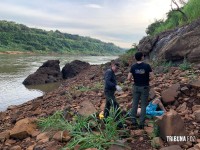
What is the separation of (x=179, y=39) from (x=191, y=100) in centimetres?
477

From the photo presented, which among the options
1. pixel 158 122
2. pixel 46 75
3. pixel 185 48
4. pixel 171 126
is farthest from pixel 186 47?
pixel 46 75

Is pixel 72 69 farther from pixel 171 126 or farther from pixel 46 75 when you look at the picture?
pixel 171 126

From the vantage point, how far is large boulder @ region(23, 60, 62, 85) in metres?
23.8

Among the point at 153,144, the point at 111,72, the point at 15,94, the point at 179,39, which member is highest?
the point at 179,39

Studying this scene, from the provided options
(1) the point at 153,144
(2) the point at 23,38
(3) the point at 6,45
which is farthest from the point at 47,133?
(2) the point at 23,38

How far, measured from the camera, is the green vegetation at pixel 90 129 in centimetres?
627

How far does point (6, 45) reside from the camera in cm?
7356

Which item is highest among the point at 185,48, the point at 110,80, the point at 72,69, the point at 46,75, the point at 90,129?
the point at 185,48

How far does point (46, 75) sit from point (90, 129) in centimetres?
1902

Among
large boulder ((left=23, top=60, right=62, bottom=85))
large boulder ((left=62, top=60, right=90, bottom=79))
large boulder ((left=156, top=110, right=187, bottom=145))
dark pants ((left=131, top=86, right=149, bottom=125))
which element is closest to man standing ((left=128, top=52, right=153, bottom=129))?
dark pants ((left=131, top=86, right=149, bottom=125))

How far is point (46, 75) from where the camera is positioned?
25.5 m

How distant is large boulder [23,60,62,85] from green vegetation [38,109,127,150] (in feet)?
52.5

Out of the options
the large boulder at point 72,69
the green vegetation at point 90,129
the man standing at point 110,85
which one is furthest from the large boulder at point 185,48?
the large boulder at point 72,69

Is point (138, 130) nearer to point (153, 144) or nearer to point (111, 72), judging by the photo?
point (153, 144)
